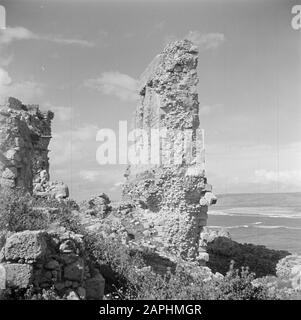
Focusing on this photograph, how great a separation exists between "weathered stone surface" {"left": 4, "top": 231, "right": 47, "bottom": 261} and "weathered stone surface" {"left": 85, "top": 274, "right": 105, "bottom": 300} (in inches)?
40.2

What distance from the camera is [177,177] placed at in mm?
11484

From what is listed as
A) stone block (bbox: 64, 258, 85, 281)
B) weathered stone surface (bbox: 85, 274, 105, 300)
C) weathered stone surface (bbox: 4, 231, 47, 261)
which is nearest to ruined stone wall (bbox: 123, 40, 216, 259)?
weathered stone surface (bbox: 85, 274, 105, 300)

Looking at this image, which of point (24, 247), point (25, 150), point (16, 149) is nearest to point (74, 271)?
point (24, 247)

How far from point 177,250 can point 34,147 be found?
16.2 feet

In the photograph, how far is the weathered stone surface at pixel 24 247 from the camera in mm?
4793

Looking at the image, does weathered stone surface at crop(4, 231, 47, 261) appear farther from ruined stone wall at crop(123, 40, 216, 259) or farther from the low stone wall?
ruined stone wall at crop(123, 40, 216, 259)

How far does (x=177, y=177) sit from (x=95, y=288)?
623 cm

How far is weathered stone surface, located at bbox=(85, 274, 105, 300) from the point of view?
18.1 feet

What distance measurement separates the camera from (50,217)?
20.2ft

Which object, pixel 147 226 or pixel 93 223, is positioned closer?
pixel 93 223

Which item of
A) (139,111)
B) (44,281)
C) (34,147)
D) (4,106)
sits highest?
(139,111)

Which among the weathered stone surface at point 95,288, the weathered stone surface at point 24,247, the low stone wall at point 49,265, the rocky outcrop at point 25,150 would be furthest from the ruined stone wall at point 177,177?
the weathered stone surface at point 24,247

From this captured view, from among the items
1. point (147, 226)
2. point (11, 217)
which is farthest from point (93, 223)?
point (11, 217)

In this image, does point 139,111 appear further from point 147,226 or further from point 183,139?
point 147,226
